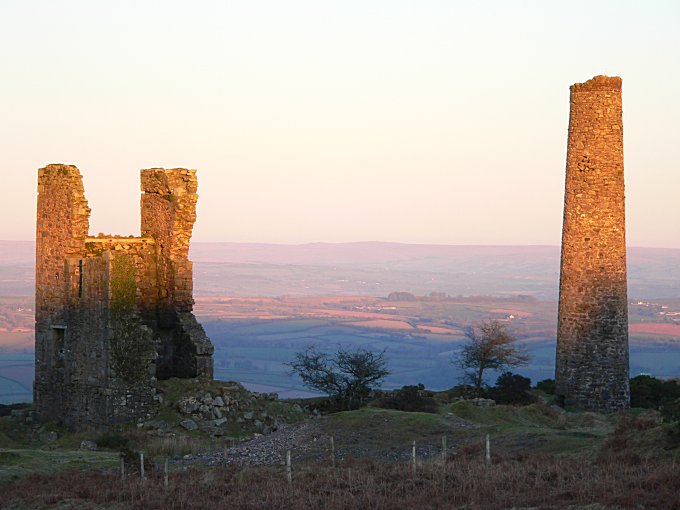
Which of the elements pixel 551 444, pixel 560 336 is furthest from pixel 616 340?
pixel 551 444

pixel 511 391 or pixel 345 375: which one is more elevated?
pixel 345 375

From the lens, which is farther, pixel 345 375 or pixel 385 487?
pixel 345 375

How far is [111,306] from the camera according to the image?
3228cm

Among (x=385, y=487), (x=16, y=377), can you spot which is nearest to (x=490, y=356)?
(x=385, y=487)

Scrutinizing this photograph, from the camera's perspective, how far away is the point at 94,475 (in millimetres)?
24438

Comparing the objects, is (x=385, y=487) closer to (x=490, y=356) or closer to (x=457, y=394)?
(x=457, y=394)

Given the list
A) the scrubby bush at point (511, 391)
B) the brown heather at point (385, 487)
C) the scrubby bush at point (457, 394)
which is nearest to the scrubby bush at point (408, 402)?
the scrubby bush at point (457, 394)

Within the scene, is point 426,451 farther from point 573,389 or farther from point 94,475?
point 573,389

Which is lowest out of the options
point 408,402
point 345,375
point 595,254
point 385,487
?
point 408,402

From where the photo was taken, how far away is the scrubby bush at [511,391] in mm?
37281

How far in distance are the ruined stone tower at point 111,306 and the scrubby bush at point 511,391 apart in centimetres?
917

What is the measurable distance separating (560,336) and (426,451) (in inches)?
450

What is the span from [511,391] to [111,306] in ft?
43.6

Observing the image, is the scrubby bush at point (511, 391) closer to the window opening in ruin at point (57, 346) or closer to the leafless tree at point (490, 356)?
the leafless tree at point (490, 356)
